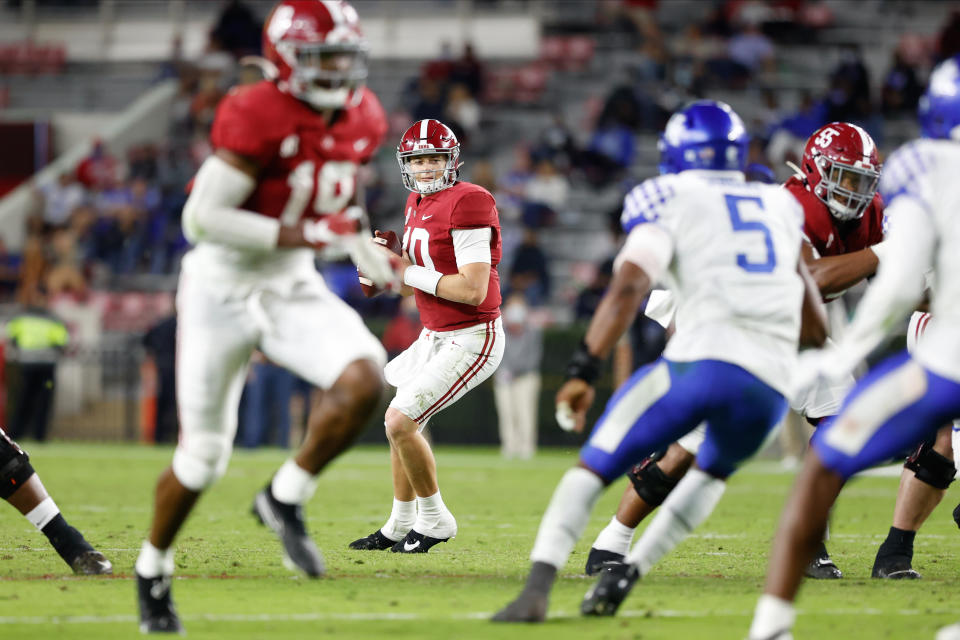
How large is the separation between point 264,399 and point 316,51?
36.9 feet

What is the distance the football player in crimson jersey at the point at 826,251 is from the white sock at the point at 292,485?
1.83 m

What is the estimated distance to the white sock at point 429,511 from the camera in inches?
264

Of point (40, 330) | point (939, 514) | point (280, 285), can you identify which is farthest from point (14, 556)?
point (40, 330)

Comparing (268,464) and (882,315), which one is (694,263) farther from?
(268,464)

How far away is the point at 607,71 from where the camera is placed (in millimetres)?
21047

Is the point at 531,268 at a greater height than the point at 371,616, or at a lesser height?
lesser

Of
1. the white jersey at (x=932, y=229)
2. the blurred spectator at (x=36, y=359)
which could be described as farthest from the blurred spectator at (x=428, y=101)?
the white jersey at (x=932, y=229)

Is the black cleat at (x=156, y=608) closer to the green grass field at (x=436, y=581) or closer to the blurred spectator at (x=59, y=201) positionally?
the green grass field at (x=436, y=581)

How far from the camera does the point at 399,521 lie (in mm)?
6875

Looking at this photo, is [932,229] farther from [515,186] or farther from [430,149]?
[515,186]

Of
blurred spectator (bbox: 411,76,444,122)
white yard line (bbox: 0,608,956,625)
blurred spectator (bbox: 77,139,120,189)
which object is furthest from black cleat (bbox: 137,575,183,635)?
blurred spectator (bbox: 77,139,120,189)

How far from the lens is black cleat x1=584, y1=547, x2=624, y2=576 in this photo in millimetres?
5832

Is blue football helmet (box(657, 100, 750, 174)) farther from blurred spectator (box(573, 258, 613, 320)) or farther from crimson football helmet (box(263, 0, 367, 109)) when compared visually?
blurred spectator (box(573, 258, 613, 320))

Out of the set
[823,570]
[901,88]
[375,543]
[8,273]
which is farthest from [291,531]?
[901,88]
